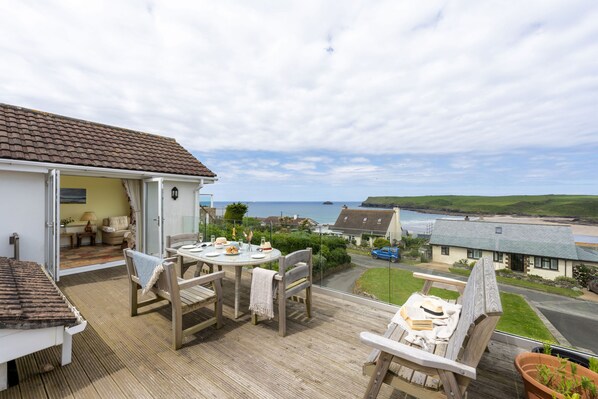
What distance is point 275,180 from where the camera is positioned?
32344 millimetres

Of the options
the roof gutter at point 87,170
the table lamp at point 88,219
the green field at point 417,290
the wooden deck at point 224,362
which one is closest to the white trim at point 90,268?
the roof gutter at point 87,170

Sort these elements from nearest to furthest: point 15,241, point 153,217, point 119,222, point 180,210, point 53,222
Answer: point 15,241
point 53,222
point 153,217
point 180,210
point 119,222

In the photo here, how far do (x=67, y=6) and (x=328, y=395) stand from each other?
6793 mm

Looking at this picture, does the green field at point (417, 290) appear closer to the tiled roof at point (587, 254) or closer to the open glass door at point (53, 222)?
the tiled roof at point (587, 254)

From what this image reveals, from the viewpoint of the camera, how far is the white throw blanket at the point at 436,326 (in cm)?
192

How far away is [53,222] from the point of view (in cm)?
488

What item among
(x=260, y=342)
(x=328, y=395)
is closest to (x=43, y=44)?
(x=260, y=342)

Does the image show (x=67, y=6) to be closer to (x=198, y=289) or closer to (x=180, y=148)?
(x=180, y=148)

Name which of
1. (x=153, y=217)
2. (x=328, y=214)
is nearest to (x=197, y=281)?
(x=153, y=217)

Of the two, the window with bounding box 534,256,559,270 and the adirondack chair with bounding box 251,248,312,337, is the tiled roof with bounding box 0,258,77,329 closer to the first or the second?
the adirondack chair with bounding box 251,248,312,337

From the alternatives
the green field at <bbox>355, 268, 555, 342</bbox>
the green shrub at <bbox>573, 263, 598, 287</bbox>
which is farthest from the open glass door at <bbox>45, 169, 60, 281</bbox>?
the green shrub at <bbox>573, 263, 598, 287</bbox>

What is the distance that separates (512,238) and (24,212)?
27.0 feet

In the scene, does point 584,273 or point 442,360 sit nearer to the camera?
point 442,360

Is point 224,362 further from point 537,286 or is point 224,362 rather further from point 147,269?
point 537,286
